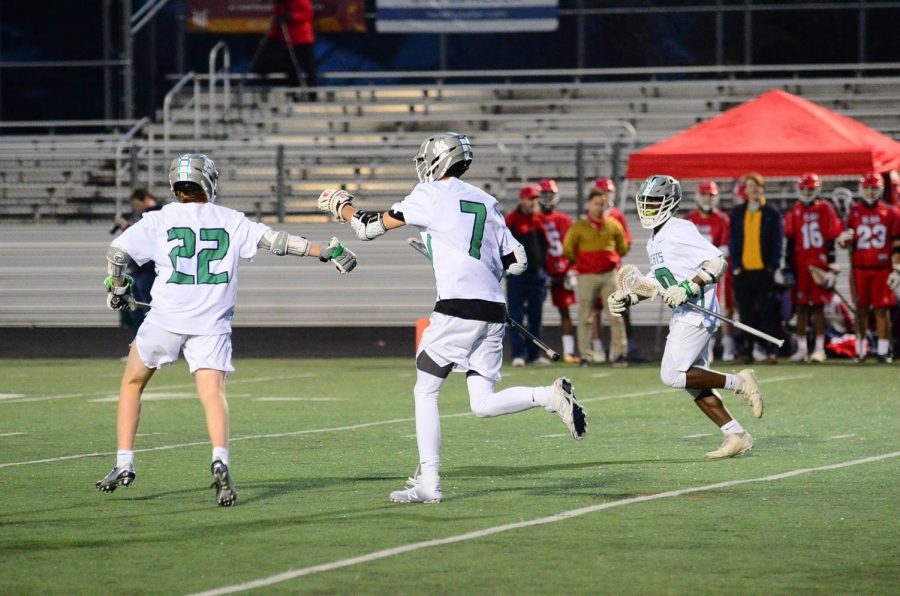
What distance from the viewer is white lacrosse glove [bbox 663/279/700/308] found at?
10344mm

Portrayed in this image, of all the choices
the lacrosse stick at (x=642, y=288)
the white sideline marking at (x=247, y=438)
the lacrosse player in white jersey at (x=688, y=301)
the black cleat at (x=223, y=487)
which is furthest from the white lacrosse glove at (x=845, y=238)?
the black cleat at (x=223, y=487)

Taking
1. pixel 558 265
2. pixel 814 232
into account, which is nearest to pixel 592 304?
pixel 558 265

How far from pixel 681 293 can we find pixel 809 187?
8.50 m

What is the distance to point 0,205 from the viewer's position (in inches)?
1069

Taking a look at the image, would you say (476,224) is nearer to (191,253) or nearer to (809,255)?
(191,253)

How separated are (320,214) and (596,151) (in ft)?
14.0

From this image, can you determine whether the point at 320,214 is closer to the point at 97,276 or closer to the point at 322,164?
the point at 322,164

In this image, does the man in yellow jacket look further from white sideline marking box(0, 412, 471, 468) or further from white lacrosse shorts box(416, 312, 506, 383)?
white lacrosse shorts box(416, 312, 506, 383)

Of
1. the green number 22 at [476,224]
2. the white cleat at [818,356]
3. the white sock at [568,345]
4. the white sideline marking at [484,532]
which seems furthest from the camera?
the white sock at [568,345]

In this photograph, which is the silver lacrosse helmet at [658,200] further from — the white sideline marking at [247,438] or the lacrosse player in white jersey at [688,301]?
the white sideline marking at [247,438]

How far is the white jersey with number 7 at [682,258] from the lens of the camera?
10586 millimetres

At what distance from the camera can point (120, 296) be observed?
921 cm

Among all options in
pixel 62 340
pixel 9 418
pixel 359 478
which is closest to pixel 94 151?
pixel 62 340

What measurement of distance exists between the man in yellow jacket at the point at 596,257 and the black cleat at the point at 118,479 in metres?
10.2
